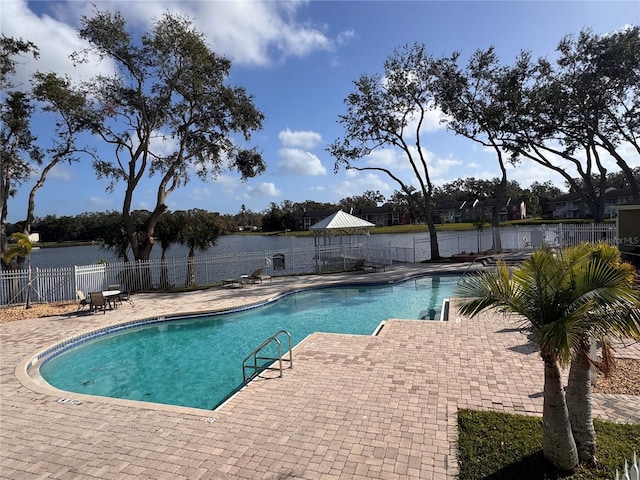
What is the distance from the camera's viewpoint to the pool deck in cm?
423

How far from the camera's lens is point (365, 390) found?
19.9 ft

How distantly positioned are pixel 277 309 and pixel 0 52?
15564mm

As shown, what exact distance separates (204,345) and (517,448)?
26.7ft

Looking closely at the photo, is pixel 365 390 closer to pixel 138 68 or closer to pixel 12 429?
pixel 12 429

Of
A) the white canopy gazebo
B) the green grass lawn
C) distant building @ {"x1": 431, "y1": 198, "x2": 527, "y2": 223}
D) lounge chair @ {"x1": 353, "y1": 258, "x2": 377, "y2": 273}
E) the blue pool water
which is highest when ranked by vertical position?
distant building @ {"x1": 431, "y1": 198, "x2": 527, "y2": 223}

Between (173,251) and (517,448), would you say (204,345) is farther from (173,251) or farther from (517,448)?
(173,251)

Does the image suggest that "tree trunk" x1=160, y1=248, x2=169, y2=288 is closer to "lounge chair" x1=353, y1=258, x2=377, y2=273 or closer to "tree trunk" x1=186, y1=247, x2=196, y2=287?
"tree trunk" x1=186, y1=247, x2=196, y2=287

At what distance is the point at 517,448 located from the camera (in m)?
4.21

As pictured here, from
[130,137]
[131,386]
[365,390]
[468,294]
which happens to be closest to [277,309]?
[131,386]

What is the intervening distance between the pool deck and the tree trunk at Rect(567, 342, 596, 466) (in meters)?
1.24

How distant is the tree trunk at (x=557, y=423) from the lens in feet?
12.0

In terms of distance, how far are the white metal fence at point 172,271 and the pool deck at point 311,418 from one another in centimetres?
668

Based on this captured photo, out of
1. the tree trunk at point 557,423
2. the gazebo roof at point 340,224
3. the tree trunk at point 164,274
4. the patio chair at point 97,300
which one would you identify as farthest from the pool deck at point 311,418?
the gazebo roof at point 340,224

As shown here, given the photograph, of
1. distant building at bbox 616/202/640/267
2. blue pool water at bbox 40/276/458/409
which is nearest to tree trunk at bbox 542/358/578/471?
blue pool water at bbox 40/276/458/409
